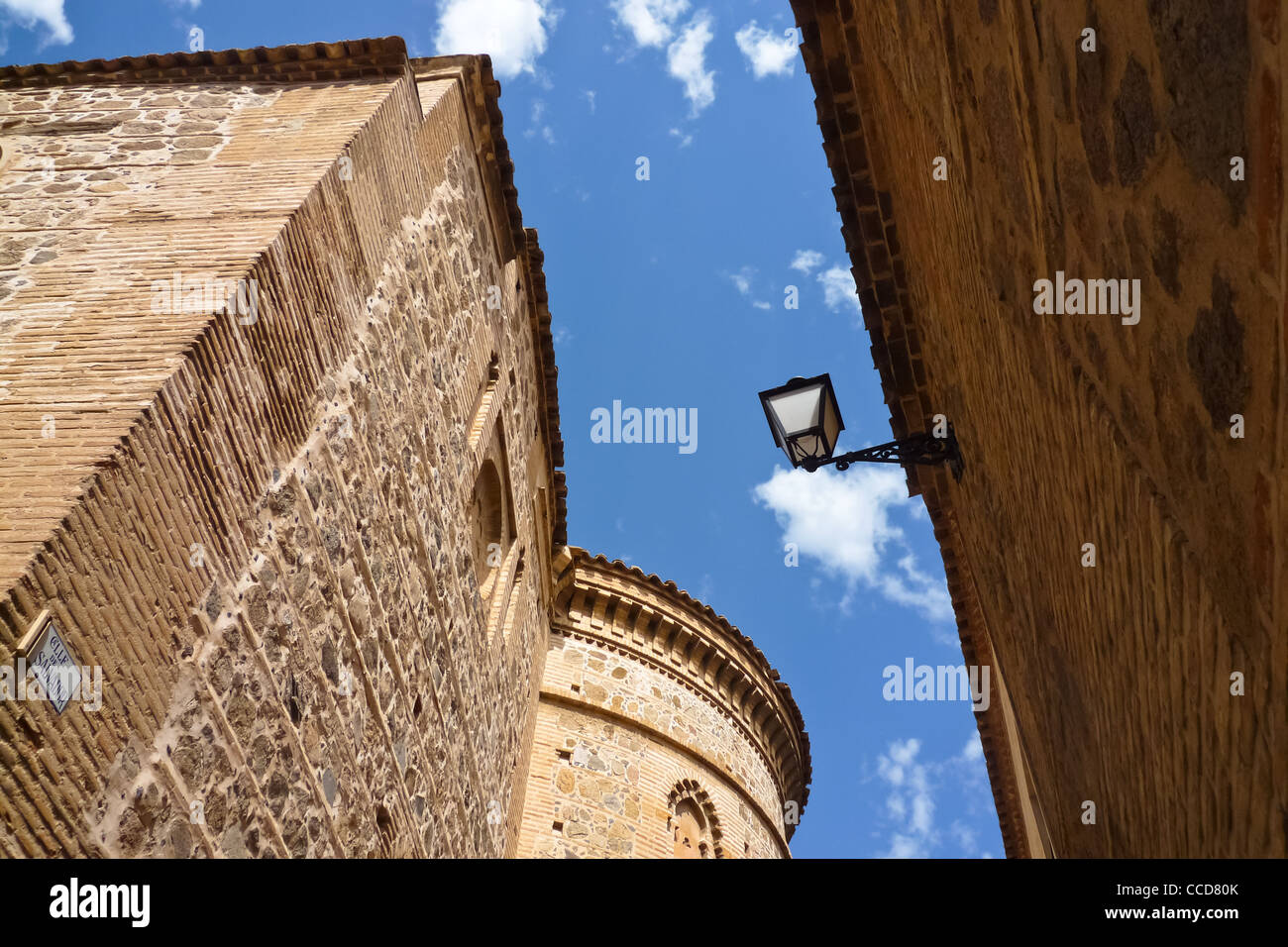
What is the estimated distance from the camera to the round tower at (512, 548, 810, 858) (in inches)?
420

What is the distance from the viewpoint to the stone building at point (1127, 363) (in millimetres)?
1709

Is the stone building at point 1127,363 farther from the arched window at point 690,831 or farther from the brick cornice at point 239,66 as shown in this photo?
the arched window at point 690,831

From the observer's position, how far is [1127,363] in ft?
8.14

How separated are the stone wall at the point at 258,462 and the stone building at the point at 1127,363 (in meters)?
3.21

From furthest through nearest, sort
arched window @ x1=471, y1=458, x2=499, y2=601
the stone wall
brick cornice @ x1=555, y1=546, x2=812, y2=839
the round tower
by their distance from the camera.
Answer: brick cornice @ x1=555, y1=546, x2=812, y2=839, the round tower, arched window @ x1=471, y1=458, x2=499, y2=601, the stone wall

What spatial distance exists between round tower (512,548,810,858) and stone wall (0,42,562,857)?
2.07 m

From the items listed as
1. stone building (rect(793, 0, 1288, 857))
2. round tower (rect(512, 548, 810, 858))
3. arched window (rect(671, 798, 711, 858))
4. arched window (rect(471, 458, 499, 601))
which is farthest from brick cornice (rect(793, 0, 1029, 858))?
arched window (rect(671, 798, 711, 858))

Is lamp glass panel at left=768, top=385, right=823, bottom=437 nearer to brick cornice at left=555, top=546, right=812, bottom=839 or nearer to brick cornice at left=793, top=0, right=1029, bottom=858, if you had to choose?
brick cornice at left=793, top=0, right=1029, bottom=858

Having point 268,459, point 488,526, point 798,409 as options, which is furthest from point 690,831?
point 268,459

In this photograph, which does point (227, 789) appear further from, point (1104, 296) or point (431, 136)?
point (431, 136)

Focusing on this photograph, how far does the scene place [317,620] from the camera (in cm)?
511

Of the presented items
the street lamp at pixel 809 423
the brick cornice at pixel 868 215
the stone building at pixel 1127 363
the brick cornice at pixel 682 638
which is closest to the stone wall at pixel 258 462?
the street lamp at pixel 809 423
